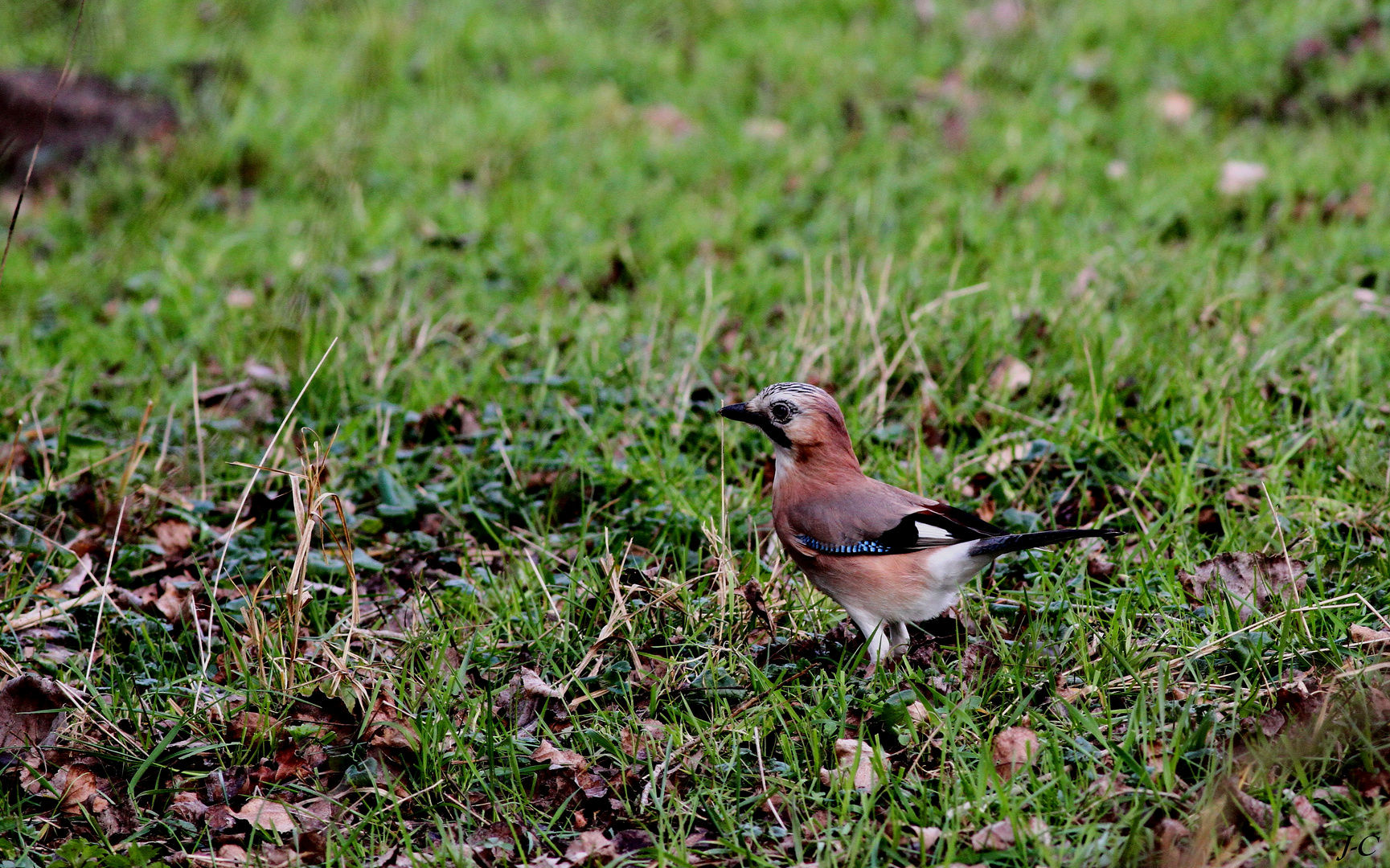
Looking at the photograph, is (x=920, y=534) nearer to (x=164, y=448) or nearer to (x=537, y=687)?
(x=537, y=687)

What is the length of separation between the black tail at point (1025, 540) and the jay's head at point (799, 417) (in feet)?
2.05

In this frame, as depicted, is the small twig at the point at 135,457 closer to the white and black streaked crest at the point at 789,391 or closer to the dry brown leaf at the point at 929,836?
the white and black streaked crest at the point at 789,391

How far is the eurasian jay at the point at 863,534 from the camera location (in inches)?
147

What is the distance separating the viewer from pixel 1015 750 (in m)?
3.30

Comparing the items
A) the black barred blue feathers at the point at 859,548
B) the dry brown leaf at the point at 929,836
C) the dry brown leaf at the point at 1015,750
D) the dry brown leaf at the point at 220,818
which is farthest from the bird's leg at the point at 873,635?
the dry brown leaf at the point at 220,818

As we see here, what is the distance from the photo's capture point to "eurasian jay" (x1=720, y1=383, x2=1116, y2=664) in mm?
3725

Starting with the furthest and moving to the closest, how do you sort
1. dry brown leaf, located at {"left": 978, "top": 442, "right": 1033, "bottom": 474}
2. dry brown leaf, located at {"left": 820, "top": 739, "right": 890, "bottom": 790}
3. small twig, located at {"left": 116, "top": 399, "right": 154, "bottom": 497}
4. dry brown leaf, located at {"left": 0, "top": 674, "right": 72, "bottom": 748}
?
dry brown leaf, located at {"left": 978, "top": 442, "right": 1033, "bottom": 474}
small twig, located at {"left": 116, "top": 399, "right": 154, "bottom": 497}
dry brown leaf, located at {"left": 0, "top": 674, "right": 72, "bottom": 748}
dry brown leaf, located at {"left": 820, "top": 739, "right": 890, "bottom": 790}

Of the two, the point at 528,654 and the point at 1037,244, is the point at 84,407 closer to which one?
the point at 528,654

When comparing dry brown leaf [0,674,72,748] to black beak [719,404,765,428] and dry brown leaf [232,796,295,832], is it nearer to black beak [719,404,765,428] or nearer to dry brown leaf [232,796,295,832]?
dry brown leaf [232,796,295,832]

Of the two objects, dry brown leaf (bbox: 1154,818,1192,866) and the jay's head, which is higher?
the jay's head

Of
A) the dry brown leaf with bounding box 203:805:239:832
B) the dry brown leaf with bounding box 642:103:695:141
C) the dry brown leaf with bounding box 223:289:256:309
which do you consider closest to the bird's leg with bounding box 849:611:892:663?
the dry brown leaf with bounding box 203:805:239:832

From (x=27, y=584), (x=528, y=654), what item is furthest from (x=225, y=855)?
(x=27, y=584)

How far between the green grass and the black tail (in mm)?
278

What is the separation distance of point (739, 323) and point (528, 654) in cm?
273
